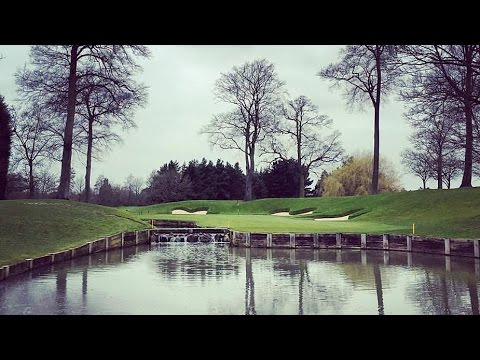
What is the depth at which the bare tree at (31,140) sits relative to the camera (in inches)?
1043

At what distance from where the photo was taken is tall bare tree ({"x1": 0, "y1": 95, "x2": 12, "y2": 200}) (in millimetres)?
26219

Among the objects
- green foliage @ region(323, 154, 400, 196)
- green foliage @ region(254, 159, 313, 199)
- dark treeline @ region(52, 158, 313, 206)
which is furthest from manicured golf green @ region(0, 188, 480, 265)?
green foliage @ region(254, 159, 313, 199)

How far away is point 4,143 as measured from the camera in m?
26.9

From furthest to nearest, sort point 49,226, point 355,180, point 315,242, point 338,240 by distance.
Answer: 1. point 355,180
2. point 315,242
3. point 338,240
4. point 49,226

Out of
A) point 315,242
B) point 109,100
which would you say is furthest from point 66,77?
point 315,242

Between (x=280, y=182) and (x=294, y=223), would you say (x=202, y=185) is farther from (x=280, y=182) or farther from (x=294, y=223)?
(x=294, y=223)

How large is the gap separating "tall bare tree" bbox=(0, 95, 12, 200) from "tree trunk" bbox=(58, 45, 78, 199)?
6419 mm

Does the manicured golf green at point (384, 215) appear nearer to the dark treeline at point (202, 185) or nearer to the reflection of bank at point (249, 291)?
the reflection of bank at point (249, 291)

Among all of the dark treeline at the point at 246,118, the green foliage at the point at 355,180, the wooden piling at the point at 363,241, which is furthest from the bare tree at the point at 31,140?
the green foliage at the point at 355,180

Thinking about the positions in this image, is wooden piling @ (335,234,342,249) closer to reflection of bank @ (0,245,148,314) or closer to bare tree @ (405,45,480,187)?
bare tree @ (405,45,480,187)

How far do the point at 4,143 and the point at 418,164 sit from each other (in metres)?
36.9

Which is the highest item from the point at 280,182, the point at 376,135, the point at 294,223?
the point at 376,135

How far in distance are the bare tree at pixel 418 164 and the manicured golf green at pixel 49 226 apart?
108 feet
